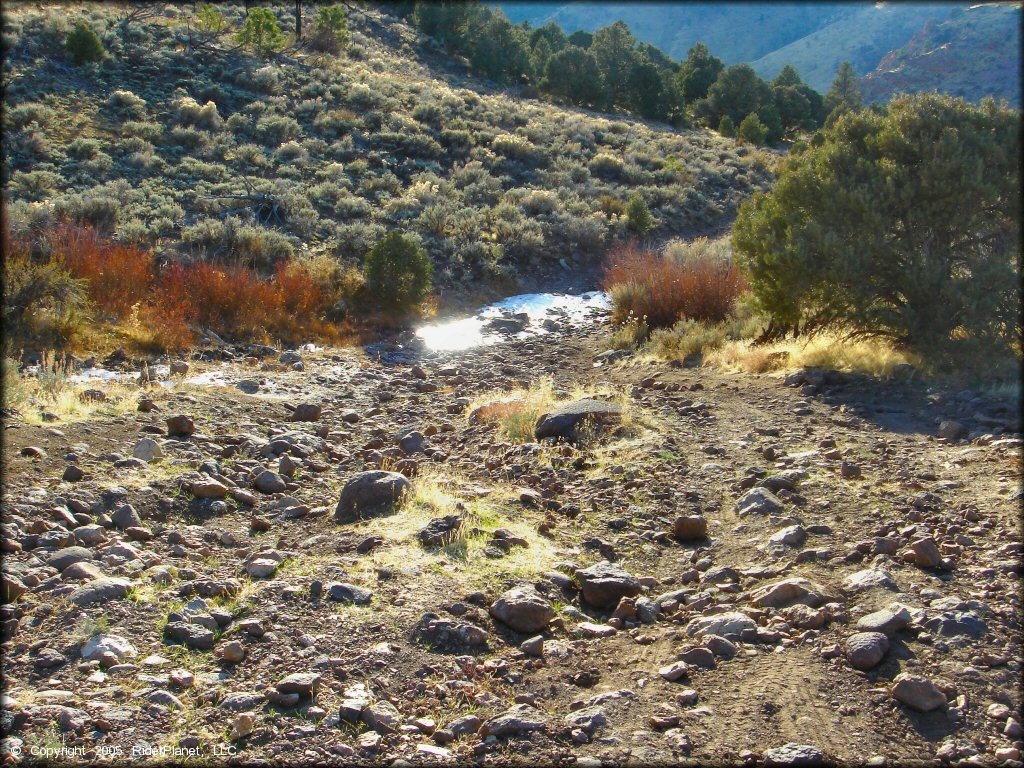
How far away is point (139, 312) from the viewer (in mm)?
10789

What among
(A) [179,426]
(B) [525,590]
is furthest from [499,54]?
(B) [525,590]

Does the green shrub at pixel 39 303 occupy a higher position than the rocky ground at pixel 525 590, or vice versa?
the green shrub at pixel 39 303

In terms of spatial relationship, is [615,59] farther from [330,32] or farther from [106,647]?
[106,647]

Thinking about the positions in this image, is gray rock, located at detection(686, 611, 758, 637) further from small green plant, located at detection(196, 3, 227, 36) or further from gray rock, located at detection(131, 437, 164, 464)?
small green plant, located at detection(196, 3, 227, 36)

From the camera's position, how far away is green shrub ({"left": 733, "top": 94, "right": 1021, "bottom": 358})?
7.64 m

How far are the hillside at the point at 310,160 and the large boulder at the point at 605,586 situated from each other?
35.4 feet

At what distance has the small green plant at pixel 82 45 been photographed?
2219 cm

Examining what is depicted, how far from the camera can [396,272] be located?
13.6 m

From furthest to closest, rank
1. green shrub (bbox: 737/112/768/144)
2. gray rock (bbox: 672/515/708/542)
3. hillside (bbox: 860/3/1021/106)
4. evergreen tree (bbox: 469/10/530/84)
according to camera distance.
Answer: hillside (bbox: 860/3/1021/106)
evergreen tree (bbox: 469/10/530/84)
green shrub (bbox: 737/112/768/144)
gray rock (bbox: 672/515/708/542)

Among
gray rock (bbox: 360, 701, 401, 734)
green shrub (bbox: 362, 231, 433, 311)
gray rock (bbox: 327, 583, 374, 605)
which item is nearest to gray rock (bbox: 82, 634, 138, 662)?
gray rock (bbox: 327, 583, 374, 605)

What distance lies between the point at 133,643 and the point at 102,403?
4211 mm

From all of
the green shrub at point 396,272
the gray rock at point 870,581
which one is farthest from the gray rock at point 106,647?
the green shrub at point 396,272

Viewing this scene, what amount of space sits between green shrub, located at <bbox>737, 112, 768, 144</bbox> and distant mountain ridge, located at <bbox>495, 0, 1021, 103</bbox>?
22.6 ft

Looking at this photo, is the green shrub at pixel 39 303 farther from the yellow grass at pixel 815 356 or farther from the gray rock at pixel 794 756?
the gray rock at pixel 794 756
